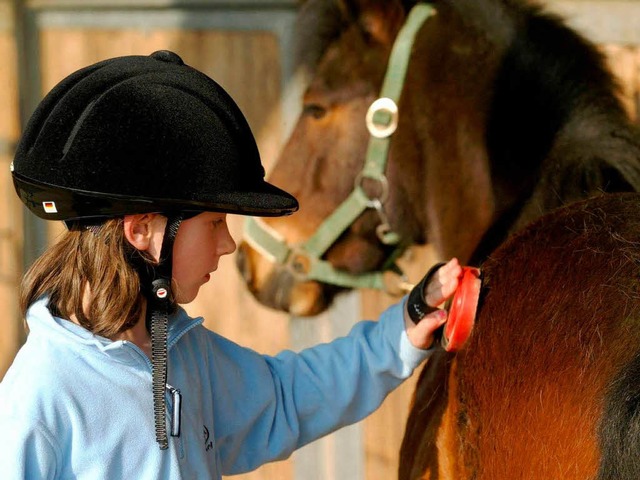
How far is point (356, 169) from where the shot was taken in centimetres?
229

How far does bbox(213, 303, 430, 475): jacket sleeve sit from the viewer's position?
145cm

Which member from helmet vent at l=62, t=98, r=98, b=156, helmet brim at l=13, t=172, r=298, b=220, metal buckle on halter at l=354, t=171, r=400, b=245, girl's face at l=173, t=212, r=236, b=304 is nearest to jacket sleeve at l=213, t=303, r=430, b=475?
girl's face at l=173, t=212, r=236, b=304

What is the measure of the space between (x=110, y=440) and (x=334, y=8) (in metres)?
1.51

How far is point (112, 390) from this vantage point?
121cm

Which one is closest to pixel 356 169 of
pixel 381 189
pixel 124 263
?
pixel 381 189

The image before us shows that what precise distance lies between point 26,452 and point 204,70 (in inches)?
84.8

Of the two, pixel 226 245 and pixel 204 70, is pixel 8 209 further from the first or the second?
pixel 226 245

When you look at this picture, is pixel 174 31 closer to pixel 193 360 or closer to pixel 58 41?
pixel 58 41

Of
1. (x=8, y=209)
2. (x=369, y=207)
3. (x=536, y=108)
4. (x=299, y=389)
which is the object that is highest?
(x=536, y=108)

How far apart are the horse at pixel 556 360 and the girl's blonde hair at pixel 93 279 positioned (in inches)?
19.0

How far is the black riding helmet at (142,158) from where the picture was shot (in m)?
1.17

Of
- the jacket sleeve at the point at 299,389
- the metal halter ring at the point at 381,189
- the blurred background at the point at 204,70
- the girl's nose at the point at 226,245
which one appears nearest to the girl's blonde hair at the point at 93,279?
the girl's nose at the point at 226,245

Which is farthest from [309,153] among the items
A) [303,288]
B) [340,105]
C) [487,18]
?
[487,18]

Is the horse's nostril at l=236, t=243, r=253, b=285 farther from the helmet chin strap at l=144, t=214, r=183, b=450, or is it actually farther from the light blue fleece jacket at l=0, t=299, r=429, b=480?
the helmet chin strap at l=144, t=214, r=183, b=450
